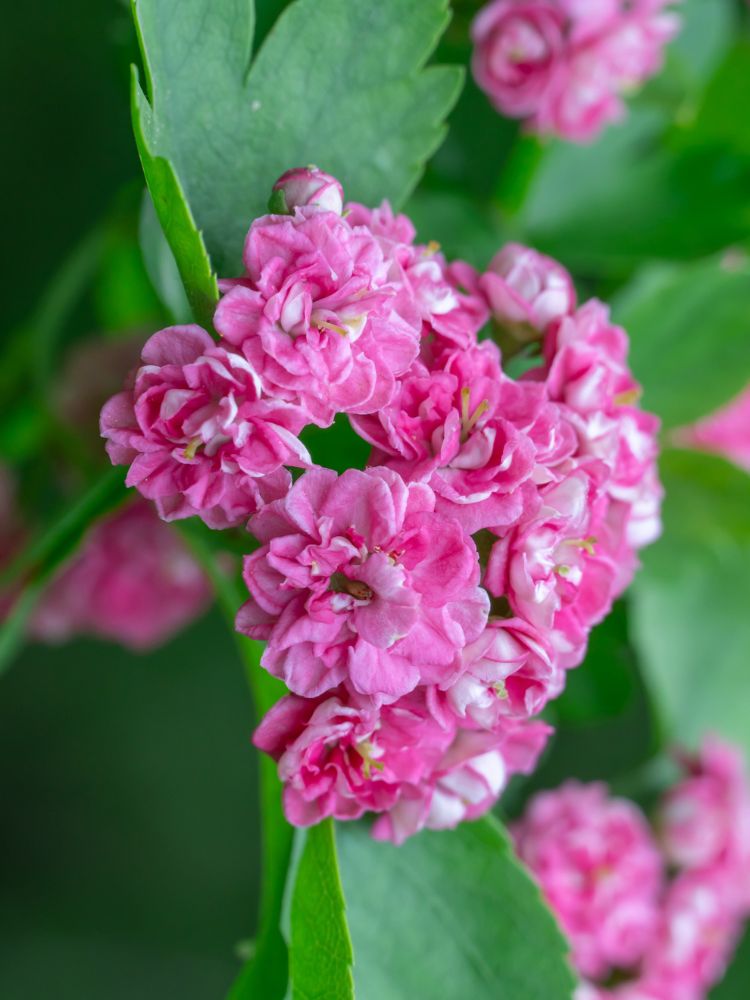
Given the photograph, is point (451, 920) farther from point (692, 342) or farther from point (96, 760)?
point (96, 760)

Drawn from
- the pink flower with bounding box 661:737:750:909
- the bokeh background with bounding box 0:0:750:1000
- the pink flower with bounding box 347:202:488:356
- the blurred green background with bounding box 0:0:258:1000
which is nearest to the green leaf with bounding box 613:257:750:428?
the bokeh background with bounding box 0:0:750:1000

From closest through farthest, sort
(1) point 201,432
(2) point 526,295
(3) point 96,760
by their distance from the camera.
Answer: (1) point 201,432 < (2) point 526,295 < (3) point 96,760

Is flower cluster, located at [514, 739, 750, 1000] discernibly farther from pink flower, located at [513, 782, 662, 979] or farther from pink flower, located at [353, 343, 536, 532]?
pink flower, located at [353, 343, 536, 532]

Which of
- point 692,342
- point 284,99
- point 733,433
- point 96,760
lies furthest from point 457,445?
point 96,760

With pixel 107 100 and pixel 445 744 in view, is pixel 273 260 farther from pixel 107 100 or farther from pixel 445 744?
pixel 107 100

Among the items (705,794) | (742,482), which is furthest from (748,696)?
(742,482)
